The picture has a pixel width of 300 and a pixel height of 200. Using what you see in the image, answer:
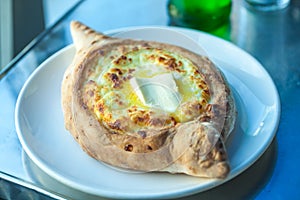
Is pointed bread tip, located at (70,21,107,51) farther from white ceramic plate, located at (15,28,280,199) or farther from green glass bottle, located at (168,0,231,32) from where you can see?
green glass bottle, located at (168,0,231,32)

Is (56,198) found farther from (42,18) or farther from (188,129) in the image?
(42,18)

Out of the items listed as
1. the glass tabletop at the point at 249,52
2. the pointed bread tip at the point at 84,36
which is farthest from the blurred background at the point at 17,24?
the pointed bread tip at the point at 84,36

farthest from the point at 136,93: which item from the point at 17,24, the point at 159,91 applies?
the point at 17,24

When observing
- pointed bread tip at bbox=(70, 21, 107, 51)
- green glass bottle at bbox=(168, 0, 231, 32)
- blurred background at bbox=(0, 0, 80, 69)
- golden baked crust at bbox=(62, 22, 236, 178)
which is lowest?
blurred background at bbox=(0, 0, 80, 69)

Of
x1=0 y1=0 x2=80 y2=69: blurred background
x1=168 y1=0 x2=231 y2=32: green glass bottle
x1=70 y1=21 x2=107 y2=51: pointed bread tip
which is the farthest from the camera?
x1=0 y1=0 x2=80 y2=69: blurred background

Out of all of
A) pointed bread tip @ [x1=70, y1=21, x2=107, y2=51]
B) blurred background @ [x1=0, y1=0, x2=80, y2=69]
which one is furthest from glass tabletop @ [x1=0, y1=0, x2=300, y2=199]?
blurred background @ [x1=0, y1=0, x2=80, y2=69]

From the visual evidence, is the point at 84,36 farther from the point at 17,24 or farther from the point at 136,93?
the point at 17,24
